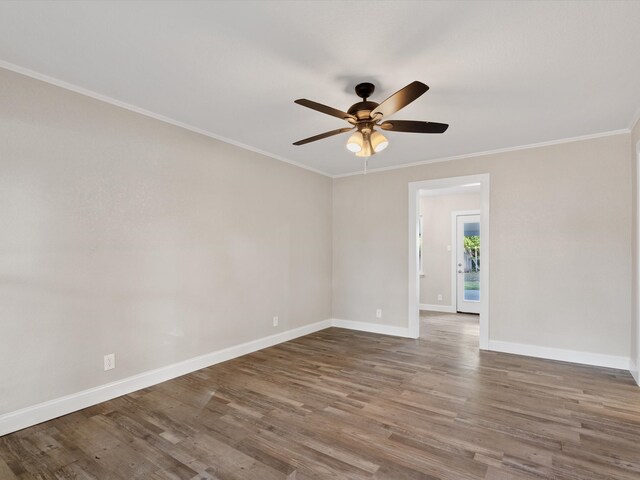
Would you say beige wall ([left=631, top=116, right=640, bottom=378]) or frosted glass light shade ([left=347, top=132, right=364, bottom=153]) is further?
beige wall ([left=631, top=116, right=640, bottom=378])

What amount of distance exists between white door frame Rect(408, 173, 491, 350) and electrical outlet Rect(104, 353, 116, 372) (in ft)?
12.6

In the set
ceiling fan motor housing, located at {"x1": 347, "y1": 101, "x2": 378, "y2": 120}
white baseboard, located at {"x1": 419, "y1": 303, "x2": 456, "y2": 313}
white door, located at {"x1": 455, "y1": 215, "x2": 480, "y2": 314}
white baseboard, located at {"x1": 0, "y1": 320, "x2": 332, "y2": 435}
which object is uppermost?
ceiling fan motor housing, located at {"x1": 347, "y1": 101, "x2": 378, "y2": 120}

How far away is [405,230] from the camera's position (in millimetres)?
5168

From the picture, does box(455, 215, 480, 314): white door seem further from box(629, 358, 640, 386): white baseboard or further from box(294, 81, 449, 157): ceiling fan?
box(294, 81, 449, 157): ceiling fan

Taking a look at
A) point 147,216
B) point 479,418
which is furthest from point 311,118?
point 479,418

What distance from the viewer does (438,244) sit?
7621 mm

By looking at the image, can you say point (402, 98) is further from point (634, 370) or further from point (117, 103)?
point (634, 370)

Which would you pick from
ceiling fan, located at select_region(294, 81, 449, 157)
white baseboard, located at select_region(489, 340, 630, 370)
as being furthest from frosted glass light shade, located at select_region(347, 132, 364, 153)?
white baseboard, located at select_region(489, 340, 630, 370)

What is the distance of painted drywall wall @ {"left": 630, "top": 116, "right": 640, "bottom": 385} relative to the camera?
3.30m

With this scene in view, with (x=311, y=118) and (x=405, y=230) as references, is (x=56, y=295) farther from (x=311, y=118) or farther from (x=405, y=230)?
(x=405, y=230)

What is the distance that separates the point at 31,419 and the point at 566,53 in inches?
179

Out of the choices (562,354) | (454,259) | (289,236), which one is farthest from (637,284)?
(454,259)

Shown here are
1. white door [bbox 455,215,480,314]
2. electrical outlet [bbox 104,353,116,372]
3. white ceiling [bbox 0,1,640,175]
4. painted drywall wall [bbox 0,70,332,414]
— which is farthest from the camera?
white door [bbox 455,215,480,314]

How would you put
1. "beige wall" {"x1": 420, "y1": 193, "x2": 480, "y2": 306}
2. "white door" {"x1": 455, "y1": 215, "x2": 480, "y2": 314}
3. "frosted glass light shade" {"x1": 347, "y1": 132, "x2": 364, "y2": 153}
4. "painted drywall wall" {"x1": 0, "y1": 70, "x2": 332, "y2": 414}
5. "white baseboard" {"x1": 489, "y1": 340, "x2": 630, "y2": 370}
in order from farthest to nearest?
"beige wall" {"x1": 420, "y1": 193, "x2": 480, "y2": 306} < "white door" {"x1": 455, "y1": 215, "x2": 480, "y2": 314} < "white baseboard" {"x1": 489, "y1": 340, "x2": 630, "y2": 370} < "frosted glass light shade" {"x1": 347, "y1": 132, "x2": 364, "y2": 153} < "painted drywall wall" {"x1": 0, "y1": 70, "x2": 332, "y2": 414}
